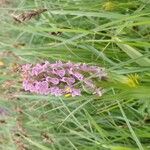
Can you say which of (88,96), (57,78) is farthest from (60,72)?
(88,96)

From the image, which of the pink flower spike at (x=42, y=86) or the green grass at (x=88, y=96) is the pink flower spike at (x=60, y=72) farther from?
the green grass at (x=88, y=96)

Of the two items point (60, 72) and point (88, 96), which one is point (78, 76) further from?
point (88, 96)

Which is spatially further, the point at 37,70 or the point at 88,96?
the point at 88,96

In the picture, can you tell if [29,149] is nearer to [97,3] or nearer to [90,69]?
[97,3]

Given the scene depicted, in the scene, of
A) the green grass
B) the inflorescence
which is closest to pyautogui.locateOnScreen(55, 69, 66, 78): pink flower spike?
the inflorescence

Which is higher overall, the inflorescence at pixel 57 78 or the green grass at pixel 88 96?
the inflorescence at pixel 57 78

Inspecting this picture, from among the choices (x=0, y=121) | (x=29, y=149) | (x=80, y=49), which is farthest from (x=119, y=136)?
(x=0, y=121)

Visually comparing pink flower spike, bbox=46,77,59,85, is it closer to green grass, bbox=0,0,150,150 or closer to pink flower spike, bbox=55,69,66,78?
pink flower spike, bbox=55,69,66,78

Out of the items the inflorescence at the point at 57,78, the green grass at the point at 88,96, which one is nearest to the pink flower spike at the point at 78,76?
the inflorescence at the point at 57,78
